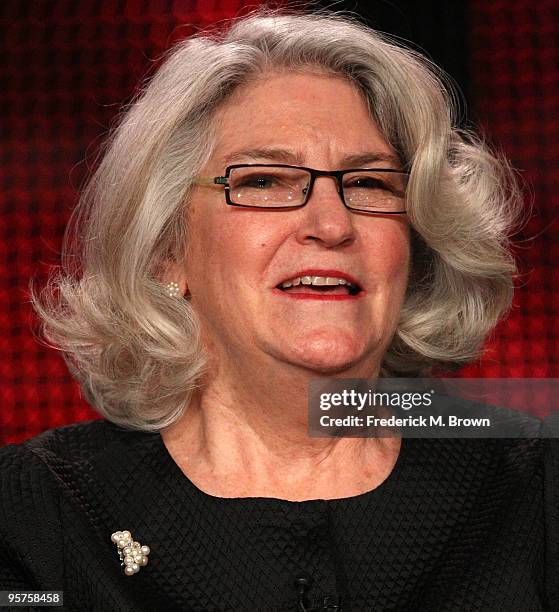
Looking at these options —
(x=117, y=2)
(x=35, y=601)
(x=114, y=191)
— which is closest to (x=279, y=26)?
(x=114, y=191)

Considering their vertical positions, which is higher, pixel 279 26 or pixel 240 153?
pixel 279 26

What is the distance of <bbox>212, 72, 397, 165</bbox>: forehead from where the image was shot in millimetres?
1893

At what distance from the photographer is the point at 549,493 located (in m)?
1.88

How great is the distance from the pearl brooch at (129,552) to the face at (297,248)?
15.6 inches

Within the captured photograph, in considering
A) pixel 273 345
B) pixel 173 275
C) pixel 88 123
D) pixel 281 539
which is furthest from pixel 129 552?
pixel 88 123

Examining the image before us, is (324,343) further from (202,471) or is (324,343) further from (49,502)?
(49,502)

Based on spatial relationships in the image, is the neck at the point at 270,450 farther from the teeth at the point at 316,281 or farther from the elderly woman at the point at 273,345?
the teeth at the point at 316,281

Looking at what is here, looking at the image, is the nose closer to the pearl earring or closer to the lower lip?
the lower lip

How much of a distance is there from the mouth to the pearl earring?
266 millimetres

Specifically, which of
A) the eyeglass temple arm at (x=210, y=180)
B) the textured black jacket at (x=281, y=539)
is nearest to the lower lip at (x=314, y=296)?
the eyeglass temple arm at (x=210, y=180)

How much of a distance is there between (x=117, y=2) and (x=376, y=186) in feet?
4.10

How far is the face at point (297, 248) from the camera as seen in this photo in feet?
5.96

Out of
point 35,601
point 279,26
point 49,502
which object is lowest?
point 35,601

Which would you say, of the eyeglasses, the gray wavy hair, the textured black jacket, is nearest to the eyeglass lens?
the eyeglasses
